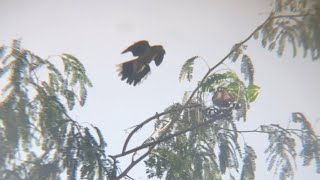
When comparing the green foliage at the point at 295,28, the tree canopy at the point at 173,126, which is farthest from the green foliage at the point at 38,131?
the green foliage at the point at 295,28

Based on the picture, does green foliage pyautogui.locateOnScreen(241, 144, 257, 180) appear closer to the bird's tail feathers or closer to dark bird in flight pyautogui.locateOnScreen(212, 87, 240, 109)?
dark bird in flight pyautogui.locateOnScreen(212, 87, 240, 109)

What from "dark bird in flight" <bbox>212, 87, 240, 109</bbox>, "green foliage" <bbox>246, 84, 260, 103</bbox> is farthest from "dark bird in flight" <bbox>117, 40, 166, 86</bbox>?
"green foliage" <bbox>246, 84, 260, 103</bbox>

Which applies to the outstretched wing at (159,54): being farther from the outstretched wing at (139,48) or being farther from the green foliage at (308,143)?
the green foliage at (308,143)

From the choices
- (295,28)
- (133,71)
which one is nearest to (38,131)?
(133,71)

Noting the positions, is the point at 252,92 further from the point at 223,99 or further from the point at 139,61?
the point at 139,61

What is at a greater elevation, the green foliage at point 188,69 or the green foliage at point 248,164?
the green foliage at point 188,69

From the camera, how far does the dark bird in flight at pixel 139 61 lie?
2.99m

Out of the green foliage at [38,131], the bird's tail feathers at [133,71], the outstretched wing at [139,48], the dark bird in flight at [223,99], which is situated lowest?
the green foliage at [38,131]

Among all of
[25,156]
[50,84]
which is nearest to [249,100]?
[50,84]

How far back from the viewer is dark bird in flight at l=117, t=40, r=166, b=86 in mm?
2992

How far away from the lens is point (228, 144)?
3.02 metres

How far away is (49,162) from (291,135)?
1725 millimetres

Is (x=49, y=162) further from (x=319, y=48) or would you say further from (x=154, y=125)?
(x=319, y=48)

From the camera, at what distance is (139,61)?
119 inches
